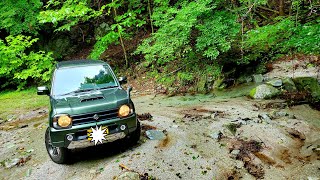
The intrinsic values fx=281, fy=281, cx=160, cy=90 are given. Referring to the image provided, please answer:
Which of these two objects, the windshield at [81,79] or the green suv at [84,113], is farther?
the windshield at [81,79]

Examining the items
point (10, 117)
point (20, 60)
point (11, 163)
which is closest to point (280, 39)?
point (11, 163)


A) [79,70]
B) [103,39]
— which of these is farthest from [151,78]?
[79,70]

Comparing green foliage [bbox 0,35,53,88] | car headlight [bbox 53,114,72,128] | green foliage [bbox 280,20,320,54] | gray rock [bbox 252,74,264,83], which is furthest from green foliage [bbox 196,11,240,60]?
green foliage [bbox 0,35,53,88]

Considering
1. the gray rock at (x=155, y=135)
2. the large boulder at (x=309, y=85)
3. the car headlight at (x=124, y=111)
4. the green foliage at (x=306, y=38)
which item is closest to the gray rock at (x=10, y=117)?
the gray rock at (x=155, y=135)

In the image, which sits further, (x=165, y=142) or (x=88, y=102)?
(x=165, y=142)

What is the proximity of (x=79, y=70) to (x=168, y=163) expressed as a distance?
8.87ft

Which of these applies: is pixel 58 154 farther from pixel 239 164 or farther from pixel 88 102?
pixel 239 164

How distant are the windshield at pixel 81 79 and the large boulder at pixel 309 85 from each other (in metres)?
6.15

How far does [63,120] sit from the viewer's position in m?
4.69

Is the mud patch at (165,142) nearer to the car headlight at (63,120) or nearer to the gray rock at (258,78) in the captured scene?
the car headlight at (63,120)

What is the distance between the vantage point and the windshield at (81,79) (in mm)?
5598

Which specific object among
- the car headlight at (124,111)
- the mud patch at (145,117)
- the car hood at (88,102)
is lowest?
the mud patch at (145,117)

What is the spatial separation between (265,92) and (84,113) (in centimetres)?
636

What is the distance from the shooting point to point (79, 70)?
5.96m
